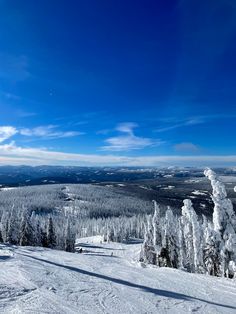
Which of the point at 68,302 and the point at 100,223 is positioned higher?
the point at 68,302

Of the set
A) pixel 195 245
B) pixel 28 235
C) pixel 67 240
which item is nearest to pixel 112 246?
pixel 67 240

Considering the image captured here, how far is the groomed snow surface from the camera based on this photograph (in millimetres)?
14828

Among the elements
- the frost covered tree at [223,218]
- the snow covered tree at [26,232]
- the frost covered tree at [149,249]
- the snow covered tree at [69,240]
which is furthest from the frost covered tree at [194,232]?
the snow covered tree at [69,240]

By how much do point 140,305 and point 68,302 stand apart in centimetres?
361

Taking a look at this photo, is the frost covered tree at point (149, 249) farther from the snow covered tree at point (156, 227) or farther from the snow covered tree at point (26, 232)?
the snow covered tree at point (26, 232)

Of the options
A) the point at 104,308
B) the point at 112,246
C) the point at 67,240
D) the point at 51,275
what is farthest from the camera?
the point at 112,246

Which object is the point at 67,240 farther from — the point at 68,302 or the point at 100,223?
the point at 100,223

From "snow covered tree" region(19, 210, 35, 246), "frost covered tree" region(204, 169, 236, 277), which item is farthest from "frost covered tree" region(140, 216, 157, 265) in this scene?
"snow covered tree" region(19, 210, 35, 246)

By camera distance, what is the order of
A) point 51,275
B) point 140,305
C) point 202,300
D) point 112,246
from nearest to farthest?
point 140,305 → point 202,300 → point 51,275 → point 112,246

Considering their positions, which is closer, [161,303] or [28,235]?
[161,303]

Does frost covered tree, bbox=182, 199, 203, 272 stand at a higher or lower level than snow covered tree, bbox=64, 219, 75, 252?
higher

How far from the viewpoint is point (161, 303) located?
54.4 feet

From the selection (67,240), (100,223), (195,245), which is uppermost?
(195,245)

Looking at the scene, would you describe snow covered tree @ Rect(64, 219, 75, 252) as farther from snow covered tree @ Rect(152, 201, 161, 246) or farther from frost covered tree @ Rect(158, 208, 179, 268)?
frost covered tree @ Rect(158, 208, 179, 268)
